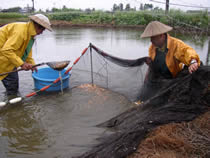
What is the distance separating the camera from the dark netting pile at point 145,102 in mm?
2068

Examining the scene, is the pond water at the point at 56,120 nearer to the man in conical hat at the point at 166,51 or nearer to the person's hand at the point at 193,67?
the man in conical hat at the point at 166,51

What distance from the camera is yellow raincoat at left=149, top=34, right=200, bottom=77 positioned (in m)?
2.93

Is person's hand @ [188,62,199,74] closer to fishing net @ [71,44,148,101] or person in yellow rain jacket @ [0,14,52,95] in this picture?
fishing net @ [71,44,148,101]

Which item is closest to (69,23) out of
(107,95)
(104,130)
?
(107,95)

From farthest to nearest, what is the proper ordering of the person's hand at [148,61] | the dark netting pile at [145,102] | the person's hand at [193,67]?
the person's hand at [148,61], the person's hand at [193,67], the dark netting pile at [145,102]

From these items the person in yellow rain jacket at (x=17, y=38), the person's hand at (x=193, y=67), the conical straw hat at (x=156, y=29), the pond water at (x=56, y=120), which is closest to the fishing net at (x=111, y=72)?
the pond water at (x=56, y=120)

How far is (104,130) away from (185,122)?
4.18 ft

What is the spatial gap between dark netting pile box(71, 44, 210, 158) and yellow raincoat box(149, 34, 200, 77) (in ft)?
0.66

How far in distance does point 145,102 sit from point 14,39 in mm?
2754

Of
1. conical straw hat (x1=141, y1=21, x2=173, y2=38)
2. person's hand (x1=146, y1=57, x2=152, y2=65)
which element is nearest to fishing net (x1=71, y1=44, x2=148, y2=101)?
person's hand (x1=146, y1=57, x2=152, y2=65)

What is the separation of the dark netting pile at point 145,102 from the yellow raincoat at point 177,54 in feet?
0.66

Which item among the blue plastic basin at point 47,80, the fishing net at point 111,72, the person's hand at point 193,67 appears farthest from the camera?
the blue plastic basin at point 47,80

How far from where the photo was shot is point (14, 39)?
372cm

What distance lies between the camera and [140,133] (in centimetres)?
206
